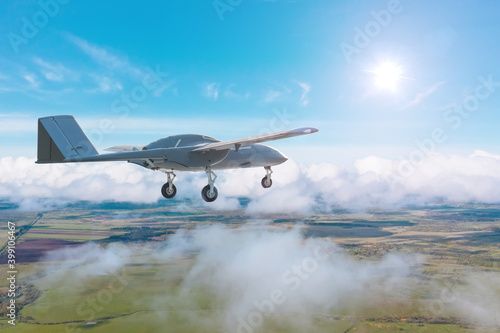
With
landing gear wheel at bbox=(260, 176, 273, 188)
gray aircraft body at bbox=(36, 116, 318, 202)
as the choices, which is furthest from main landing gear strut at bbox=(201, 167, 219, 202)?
landing gear wheel at bbox=(260, 176, 273, 188)

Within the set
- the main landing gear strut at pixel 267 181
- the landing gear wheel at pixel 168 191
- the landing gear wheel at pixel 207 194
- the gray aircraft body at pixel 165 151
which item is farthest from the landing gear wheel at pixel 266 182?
the landing gear wheel at pixel 168 191

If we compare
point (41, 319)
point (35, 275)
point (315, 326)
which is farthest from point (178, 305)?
point (35, 275)

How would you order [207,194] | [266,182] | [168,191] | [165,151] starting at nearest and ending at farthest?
1. [165,151]
2. [207,194]
3. [168,191]
4. [266,182]

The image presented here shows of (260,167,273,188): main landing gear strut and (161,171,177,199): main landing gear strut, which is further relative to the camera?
(260,167,273,188): main landing gear strut

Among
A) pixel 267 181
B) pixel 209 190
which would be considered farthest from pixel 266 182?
pixel 209 190

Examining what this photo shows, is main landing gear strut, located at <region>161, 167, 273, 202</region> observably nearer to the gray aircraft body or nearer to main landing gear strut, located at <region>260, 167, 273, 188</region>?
the gray aircraft body

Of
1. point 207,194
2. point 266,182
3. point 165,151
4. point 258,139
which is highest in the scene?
point 258,139

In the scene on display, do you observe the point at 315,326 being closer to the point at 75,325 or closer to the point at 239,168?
the point at 75,325

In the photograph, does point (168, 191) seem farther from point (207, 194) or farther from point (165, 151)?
point (165, 151)
